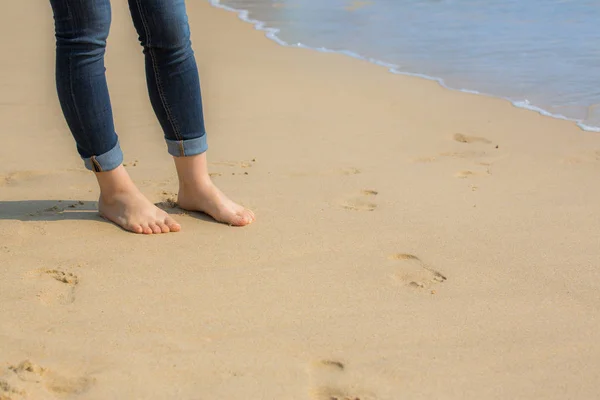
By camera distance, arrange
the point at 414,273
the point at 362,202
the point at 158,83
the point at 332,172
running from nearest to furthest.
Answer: the point at 414,273, the point at 158,83, the point at 362,202, the point at 332,172

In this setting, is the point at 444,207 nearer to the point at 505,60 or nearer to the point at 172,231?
the point at 172,231

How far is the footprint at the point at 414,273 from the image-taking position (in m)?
2.09

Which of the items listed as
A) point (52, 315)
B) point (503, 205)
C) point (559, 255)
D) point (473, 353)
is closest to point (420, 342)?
point (473, 353)

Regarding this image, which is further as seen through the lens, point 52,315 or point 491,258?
point 491,258

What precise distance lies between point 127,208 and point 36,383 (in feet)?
2.83

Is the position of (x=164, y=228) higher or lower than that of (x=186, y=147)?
lower

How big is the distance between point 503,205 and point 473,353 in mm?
1014

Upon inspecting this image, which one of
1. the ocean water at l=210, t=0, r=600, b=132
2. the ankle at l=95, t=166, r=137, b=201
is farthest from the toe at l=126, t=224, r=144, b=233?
the ocean water at l=210, t=0, r=600, b=132

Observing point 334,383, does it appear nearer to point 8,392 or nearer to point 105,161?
point 8,392

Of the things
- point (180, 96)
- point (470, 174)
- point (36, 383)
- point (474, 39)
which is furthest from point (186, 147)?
point (474, 39)

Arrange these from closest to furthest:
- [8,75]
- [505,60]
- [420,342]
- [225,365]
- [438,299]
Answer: [225,365] → [420,342] → [438,299] → [8,75] → [505,60]

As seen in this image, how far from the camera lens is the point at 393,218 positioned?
253cm

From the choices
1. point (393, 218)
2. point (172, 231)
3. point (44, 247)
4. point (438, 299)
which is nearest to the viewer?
point (438, 299)

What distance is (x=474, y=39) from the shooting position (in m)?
5.54
